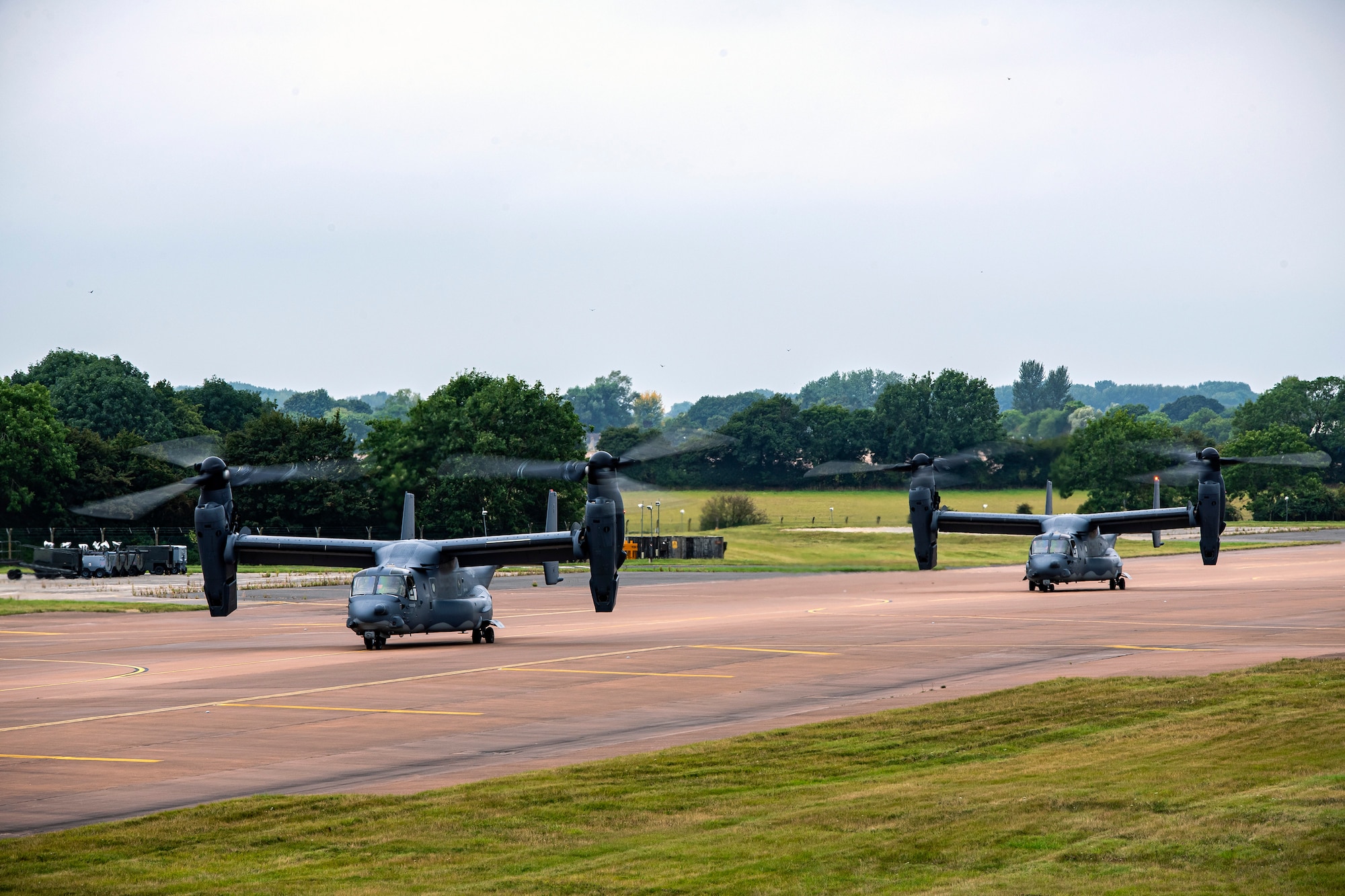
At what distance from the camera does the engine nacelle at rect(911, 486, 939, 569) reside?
52.3 m

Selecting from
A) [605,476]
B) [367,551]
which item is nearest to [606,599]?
[605,476]

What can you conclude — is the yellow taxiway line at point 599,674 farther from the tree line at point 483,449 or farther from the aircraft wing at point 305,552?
the tree line at point 483,449

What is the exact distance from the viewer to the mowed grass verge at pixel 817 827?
1202 cm

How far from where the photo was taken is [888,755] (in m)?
19.3

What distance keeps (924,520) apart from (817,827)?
39.4 meters

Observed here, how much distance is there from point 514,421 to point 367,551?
6944 cm

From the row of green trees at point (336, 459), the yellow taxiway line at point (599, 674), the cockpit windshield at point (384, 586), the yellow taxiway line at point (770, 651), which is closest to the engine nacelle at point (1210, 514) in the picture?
the yellow taxiway line at point (770, 651)

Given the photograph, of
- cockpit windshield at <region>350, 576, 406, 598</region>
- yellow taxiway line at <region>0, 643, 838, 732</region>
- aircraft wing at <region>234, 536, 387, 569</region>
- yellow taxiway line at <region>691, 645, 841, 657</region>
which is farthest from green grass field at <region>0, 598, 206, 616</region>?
yellow taxiway line at <region>691, 645, 841, 657</region>

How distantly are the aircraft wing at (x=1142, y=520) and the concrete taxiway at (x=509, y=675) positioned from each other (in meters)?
2.89

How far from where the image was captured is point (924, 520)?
5262 cm

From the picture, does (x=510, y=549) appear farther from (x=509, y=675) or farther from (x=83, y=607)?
(x=83, y=607)

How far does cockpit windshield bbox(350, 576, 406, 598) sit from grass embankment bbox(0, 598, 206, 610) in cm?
2496

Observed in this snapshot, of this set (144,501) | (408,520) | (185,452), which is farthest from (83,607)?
(144,501)

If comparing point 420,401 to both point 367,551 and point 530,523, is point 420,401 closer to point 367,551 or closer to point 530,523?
point 530,523
